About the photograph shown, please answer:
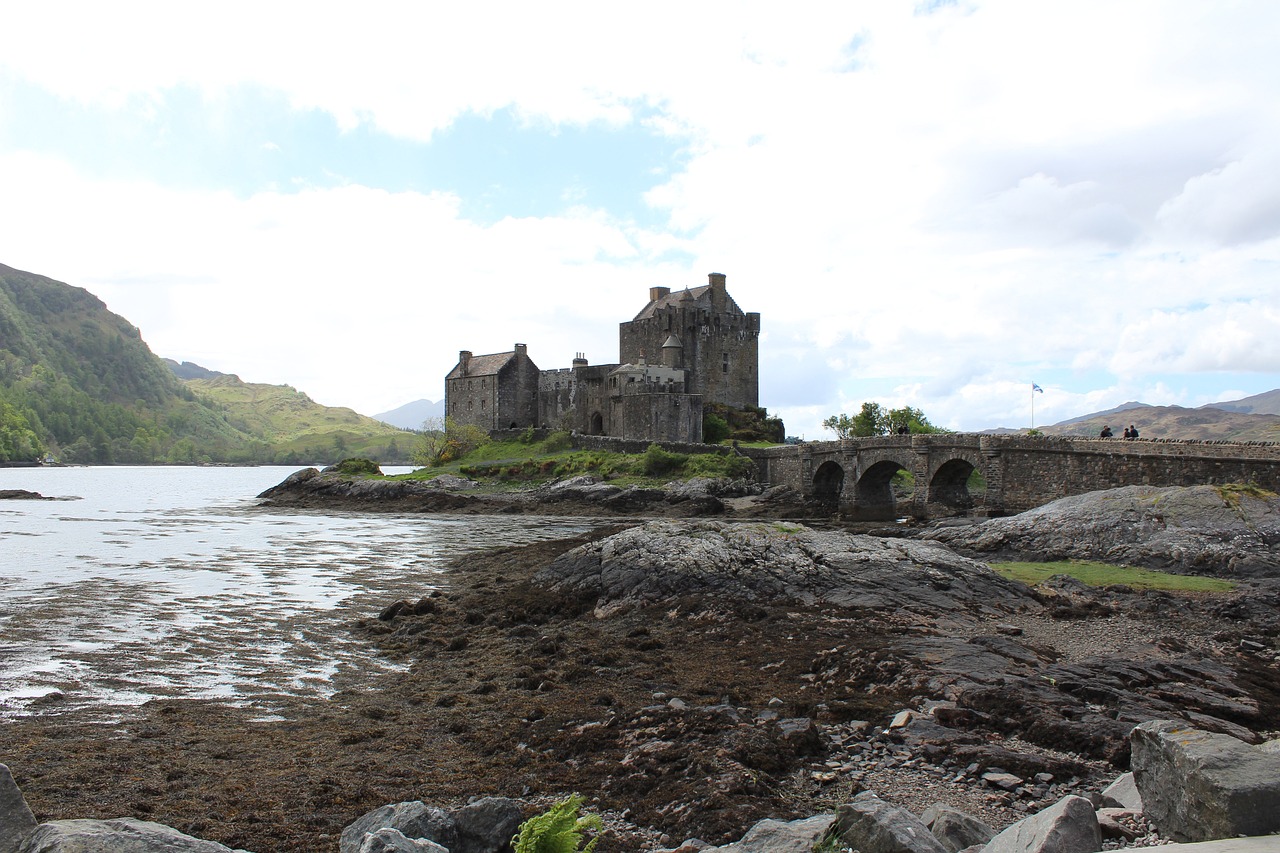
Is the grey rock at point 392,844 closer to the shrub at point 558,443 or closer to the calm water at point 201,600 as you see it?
the calm water at point 201,600

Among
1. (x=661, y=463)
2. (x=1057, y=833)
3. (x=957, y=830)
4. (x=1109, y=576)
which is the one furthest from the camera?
(x=661, y=463)

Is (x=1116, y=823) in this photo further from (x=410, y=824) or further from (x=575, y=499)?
(x=575, y=499)

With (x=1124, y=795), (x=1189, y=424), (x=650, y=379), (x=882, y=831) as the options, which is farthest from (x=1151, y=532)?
(x=1189, y=424)

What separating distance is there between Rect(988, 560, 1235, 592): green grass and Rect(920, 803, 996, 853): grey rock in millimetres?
15659

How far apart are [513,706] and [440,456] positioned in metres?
66.4

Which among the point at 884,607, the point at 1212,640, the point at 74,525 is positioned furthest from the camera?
the point at 74,525

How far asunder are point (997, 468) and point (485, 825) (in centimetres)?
3578

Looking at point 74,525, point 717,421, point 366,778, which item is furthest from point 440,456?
point 366,778

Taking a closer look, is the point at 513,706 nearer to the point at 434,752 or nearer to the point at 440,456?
the point at 434,752

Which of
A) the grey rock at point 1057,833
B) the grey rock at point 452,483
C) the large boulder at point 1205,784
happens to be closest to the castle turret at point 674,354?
the grey rock at point 452,483

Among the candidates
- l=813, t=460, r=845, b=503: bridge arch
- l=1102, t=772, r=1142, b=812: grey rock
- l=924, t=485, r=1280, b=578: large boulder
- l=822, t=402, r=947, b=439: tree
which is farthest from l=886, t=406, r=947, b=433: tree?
l=1102, t=772, r=1142, b=812: grey rock

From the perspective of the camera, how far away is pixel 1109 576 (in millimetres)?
22531

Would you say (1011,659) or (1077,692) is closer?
(1077,692)

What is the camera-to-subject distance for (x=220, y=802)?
9.02m
